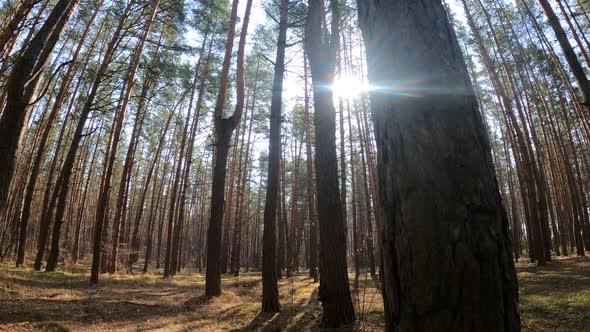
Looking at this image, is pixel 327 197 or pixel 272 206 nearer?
pixel 327 197

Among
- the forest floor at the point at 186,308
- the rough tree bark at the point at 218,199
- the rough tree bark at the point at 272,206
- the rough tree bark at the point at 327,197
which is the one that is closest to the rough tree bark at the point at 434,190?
the forest floor at the point at 186,308

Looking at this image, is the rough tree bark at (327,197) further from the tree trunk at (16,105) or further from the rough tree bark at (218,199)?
the tree trunk at (16,105)

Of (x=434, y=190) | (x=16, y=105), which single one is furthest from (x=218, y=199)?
(x=434, y=190)

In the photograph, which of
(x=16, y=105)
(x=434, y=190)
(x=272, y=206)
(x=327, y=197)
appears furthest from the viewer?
(x=272, y=206)

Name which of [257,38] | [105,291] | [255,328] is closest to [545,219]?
[255,328]

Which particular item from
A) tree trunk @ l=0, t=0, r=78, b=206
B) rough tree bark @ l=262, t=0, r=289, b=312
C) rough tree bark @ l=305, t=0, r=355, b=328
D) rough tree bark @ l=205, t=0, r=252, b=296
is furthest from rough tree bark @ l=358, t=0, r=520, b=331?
rough tree bark @ l=205, t=0, r=252, b=296

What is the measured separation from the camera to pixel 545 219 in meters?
12.4

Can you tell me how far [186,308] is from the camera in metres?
8.40

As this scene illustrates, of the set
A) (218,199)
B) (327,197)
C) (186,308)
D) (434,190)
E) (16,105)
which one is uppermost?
(16,105)

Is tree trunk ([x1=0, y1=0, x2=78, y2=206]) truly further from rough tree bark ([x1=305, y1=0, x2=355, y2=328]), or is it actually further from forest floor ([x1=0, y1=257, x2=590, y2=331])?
rough tree bark ([x1=305, y1=0, x2=355, y2=328])

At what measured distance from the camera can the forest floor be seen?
18.5ft

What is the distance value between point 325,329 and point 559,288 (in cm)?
615

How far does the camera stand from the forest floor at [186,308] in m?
5.64

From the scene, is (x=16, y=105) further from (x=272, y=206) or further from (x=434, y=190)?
(x=434, y=190)
